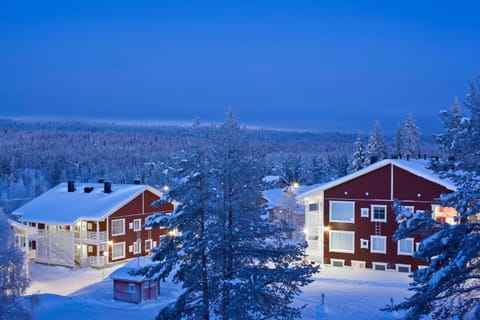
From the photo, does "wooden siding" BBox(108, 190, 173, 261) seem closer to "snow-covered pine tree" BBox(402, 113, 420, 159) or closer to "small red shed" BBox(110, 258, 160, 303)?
"small red shed" BBox(110, 258, 160, 303)

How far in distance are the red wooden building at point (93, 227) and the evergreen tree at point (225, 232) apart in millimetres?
22915

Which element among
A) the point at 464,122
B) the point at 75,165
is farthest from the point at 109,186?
the point at 75,165

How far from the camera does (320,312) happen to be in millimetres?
23781

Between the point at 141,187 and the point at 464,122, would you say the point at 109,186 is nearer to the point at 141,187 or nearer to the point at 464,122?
the point at 141,187

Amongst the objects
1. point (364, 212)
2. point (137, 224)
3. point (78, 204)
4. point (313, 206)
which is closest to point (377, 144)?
point (313, 206)

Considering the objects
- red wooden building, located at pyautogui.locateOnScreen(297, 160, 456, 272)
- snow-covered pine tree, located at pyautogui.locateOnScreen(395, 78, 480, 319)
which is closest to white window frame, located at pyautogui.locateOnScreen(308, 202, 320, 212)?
red wooden building, located at pyautogui.locateOnScreen(297, 160, 456, 272)

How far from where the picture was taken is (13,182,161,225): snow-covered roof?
40.5 metres

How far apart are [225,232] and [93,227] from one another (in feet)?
87.9

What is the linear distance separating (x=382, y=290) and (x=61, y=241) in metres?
23.7

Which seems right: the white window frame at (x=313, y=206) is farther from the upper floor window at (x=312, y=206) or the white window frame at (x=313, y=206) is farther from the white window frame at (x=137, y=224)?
the white window frame at (x=137, y=224)

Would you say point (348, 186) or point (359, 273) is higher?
point (348, 186)

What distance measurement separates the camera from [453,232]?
12.2 m

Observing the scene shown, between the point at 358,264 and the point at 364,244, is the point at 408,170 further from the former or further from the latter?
the point at 358,264

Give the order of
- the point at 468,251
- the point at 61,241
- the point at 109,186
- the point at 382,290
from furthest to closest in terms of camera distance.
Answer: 1. the point at 109,186
2. the point at 61,241
3. the point at 382,290
4. the point at 468,251
